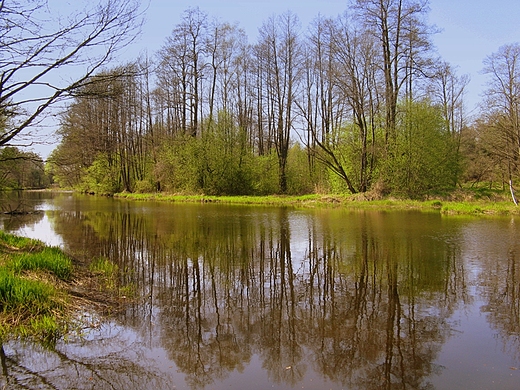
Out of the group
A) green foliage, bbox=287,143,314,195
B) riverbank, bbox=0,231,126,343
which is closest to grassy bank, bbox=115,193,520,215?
green foliage, bbox=287,143,314,195

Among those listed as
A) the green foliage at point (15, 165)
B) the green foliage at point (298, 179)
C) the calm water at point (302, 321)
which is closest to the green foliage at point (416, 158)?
the green foliage at point (298, 179)

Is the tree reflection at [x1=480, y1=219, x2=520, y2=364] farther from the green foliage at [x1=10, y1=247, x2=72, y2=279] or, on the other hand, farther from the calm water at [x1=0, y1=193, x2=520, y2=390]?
the green foliage at [x1=10, y1=247, x2=72, y2=279]

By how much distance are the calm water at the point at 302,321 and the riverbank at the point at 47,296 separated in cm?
37

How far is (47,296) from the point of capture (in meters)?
5.58

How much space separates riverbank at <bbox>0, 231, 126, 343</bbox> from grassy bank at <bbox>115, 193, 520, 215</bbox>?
17.7 m

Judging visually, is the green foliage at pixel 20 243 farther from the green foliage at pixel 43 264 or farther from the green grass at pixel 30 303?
the green grass at pixel 30 303

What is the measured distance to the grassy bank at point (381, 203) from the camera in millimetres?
19438

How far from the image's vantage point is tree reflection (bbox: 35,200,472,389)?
4.43 meters

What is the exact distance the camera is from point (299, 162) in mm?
36500

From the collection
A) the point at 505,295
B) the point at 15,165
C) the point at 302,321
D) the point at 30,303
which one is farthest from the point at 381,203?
the point at 30,303

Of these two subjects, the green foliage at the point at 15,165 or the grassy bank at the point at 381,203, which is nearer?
the green foliage at the point at 15,165

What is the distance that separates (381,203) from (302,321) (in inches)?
754

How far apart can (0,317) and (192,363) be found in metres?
2.77

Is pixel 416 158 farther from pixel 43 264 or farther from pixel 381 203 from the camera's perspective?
pixel 43 264
